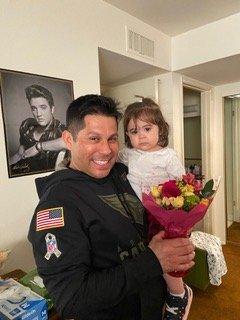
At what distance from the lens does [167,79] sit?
2625mm

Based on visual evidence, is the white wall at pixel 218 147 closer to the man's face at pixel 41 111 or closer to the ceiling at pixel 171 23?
the ceiling at pixel 171 23

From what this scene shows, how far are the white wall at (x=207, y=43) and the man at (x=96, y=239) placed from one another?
1.82 meters

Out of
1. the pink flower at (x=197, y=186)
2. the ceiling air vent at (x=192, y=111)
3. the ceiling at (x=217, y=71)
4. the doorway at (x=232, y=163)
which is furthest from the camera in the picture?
the doorway at (x=232, y=163)

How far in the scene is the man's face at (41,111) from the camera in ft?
4.87

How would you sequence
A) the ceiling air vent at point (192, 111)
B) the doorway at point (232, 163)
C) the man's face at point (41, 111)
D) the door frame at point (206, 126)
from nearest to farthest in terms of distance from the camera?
the man's face at point (41, 111) < the door frame at point (206, 126) < the ceiling air vent at point (192, 111) < the doorway at point (232, 163)

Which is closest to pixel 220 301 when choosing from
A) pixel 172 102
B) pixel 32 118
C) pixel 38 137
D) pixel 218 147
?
pixel 218 147

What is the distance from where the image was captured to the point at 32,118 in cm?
148

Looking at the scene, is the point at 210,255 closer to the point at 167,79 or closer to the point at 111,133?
the point at 167,79

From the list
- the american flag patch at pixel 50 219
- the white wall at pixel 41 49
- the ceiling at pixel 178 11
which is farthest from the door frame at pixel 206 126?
the american flag patch at pixel 50 219

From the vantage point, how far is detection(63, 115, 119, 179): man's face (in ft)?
2.77

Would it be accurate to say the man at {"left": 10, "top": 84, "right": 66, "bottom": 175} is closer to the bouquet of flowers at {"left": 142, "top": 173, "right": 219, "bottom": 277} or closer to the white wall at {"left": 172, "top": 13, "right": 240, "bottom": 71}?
the bouquet of flowers at {"left": 142, "top": 173, "right": 219, "bottom": 277}

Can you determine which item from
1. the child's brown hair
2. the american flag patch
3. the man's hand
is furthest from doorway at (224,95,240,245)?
the american flag patch

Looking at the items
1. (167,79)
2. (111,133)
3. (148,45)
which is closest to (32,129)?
(111,133)

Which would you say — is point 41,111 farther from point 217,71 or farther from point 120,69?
point 217,71
